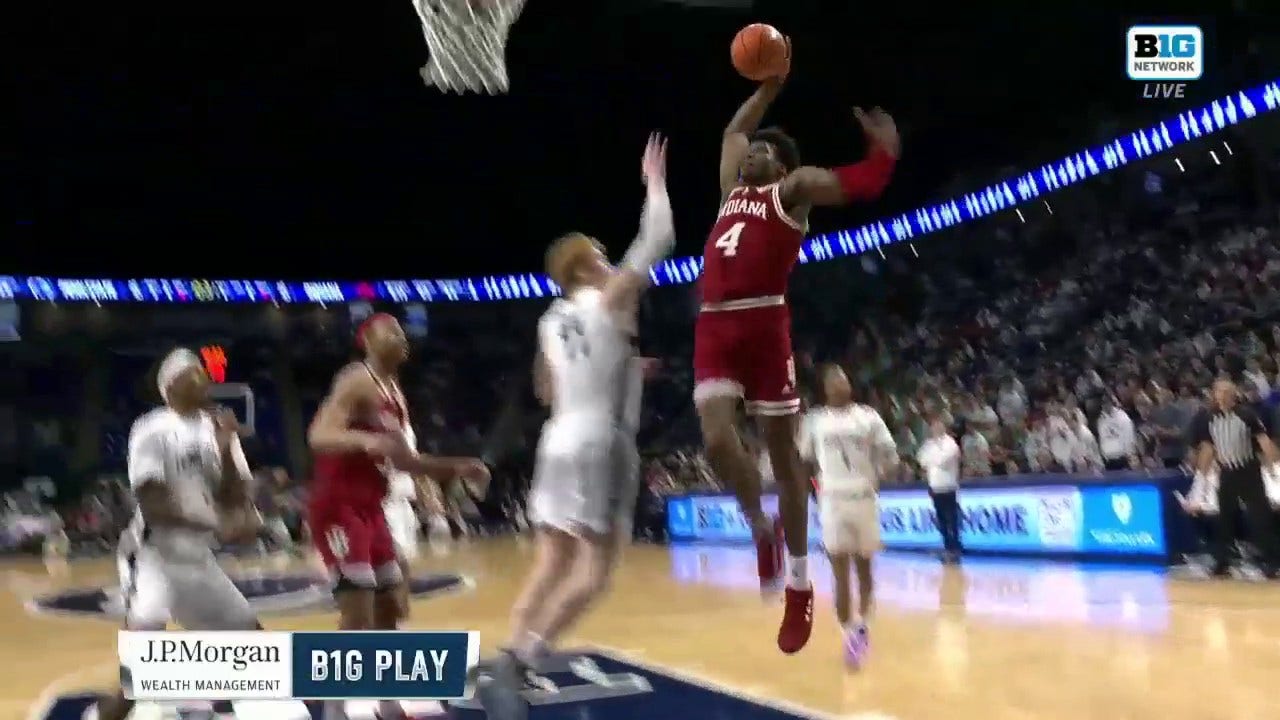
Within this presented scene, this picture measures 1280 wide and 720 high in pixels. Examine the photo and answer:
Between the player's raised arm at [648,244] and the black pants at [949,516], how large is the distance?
357 inches

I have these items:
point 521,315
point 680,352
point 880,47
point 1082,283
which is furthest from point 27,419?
point 1082,283

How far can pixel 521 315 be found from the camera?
2792cm

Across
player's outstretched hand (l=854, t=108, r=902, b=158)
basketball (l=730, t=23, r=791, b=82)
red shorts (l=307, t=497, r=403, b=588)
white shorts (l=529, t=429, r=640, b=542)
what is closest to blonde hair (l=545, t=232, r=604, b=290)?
white shorts (l=529, t=429, r=640, b=542)

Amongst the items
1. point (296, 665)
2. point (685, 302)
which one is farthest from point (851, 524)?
point (685, 302)

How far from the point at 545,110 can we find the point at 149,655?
50.7ft

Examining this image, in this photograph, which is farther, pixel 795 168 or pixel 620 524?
pixel 795 168

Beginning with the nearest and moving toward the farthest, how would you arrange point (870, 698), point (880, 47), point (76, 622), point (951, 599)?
1. point (870, 698)
2. point (951, 599)
3. point (76, 622)
4. point (880, 47)

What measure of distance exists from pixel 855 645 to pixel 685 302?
62.8ft

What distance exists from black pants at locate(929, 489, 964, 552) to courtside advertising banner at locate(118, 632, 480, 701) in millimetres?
9441

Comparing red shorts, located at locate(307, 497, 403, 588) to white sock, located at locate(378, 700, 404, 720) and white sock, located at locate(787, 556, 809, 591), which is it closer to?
white sock, located at locate(378, 700, 404, 720)

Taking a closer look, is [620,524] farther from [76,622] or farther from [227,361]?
[227,361]

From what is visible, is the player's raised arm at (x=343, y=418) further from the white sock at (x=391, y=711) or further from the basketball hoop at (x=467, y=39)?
the basketball hoop at (x=467, y=39)

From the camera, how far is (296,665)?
352 cm

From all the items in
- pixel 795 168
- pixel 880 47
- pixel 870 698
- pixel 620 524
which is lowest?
pixel 870 698
